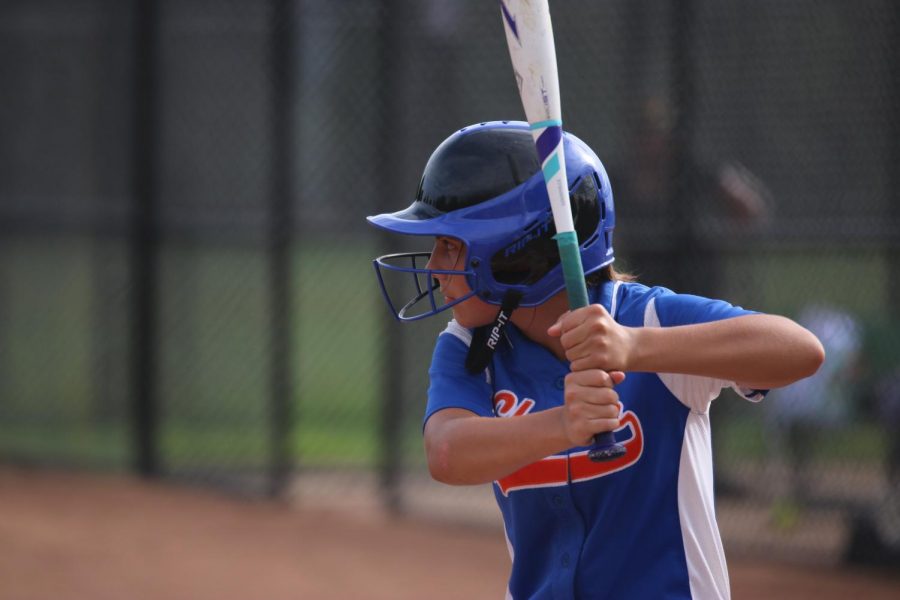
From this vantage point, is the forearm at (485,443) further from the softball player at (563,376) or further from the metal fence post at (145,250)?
the metal fence post at (145,250)

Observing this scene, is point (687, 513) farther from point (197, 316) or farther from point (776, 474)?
point (197, 316)

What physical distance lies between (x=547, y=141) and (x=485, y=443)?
1.80 feet

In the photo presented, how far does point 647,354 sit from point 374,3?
18.1 ft

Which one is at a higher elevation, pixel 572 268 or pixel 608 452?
pixel 572 268

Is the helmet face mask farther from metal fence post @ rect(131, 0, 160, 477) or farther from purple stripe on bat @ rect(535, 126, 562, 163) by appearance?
metal fence post @ rect(131, 0, 160, 477)

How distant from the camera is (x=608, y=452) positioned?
6.98 ft

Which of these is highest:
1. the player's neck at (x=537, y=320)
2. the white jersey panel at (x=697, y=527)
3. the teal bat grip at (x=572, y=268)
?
the teal bat grip at (x=572, y=268)

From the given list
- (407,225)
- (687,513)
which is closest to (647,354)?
(687,513)

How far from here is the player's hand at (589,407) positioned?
80.5 inches

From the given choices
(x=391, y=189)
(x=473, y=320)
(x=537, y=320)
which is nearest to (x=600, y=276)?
(x=537, y=320)

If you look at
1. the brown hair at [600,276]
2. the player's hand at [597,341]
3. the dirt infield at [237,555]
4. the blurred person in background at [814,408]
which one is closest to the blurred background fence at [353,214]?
the blurred person in background at [814,408]

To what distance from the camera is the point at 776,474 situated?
6.34 m

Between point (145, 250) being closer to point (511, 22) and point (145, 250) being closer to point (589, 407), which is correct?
point (511, 22)

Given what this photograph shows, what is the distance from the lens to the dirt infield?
5535mm
